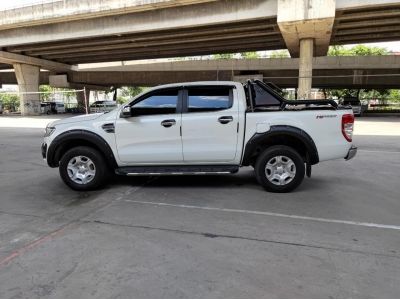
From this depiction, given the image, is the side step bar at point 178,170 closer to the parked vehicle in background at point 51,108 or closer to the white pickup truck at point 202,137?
the white pickup truck at point 202,137

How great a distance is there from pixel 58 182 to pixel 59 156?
787mm

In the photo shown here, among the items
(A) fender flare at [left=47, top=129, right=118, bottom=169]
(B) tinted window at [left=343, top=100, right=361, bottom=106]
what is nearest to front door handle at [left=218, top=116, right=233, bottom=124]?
(A) fender flare at [left=47, top=129, right=118, bottom=169]

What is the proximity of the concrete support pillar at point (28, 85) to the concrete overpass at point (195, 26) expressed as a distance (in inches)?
105

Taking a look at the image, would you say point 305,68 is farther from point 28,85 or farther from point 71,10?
point 28,85

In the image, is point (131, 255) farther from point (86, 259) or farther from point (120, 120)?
point (120, 120)

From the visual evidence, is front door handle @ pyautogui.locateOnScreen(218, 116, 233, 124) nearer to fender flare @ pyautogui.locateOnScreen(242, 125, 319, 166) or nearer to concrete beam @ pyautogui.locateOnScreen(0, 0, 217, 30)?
fender flare @ pyautogui.locateOnScreen(242, 125, 319, 166)

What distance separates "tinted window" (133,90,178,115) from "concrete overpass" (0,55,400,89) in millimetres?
29643

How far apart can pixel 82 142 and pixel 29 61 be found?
39.5 meters

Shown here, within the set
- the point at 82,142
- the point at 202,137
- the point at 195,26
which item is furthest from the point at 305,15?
the point at 82,142

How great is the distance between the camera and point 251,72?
1719 inches


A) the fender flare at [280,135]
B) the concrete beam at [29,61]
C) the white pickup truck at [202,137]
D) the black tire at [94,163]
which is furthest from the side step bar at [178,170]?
the concrete beam at [29,61]

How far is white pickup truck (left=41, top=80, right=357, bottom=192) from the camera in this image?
21.2 feet

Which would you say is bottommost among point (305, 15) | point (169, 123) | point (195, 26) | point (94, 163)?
point (94, 163)

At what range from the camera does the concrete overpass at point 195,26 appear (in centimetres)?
2332
